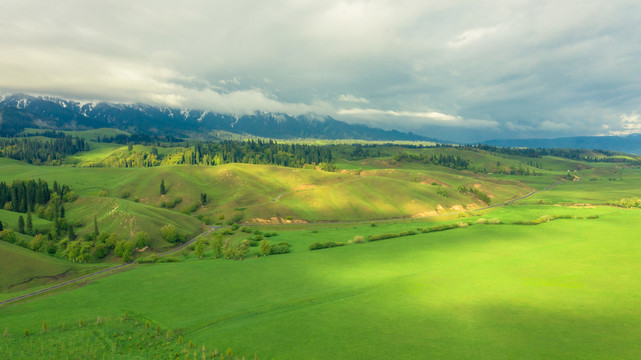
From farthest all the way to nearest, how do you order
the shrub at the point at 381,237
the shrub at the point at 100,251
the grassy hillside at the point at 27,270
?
the shrub at the point at 381,237
the shrub at the point at 100,251
the grassy hillside at the point at 27,270

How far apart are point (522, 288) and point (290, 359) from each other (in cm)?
4821

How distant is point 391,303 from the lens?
174 feet

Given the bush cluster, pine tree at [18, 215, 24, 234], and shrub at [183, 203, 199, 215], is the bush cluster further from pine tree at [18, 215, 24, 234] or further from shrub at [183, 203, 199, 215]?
pine tree at [18, 215, 24, 234]

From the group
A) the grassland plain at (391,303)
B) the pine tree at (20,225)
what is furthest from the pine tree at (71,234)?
the grassland plain at (391,303)

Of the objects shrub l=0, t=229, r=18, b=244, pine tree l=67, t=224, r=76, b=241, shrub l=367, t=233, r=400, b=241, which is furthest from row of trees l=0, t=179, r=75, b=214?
shrub l=367, t=233, r=400, b=241

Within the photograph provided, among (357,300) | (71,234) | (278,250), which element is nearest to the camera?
(357,300)

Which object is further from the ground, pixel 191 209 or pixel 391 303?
pixel 391 303

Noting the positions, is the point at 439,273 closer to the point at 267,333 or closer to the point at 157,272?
the point at 267,333

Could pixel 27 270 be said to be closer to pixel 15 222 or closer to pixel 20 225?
pixel 20 225

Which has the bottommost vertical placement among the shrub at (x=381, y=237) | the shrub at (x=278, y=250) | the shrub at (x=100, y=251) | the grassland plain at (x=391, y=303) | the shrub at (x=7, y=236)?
the shrub at (x=100, y=251)

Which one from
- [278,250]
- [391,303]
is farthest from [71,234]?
[391,303]

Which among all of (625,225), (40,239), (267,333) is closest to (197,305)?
(267,333)

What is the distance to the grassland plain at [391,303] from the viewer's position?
40000 millimetres

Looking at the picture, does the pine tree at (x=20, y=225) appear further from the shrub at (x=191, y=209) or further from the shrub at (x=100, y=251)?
the shrub at (x=191, y=209)
